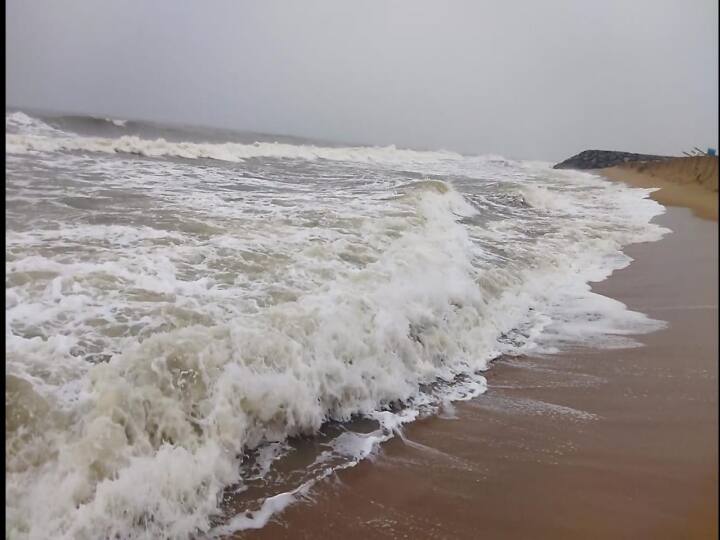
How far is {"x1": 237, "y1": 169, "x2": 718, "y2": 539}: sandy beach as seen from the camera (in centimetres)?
229

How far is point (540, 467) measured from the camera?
279 centimetres

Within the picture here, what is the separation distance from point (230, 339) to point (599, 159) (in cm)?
4735

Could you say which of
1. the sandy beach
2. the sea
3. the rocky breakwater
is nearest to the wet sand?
the sandy beach

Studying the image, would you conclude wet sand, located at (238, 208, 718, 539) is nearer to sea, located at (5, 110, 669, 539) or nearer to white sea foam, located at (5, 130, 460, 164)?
sea, located at (5, 110, 669, 539)

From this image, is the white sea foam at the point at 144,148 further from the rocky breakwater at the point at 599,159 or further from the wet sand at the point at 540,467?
the rocky breakwater at the point at 599,159

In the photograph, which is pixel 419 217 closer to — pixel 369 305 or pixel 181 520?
pixel 369 305

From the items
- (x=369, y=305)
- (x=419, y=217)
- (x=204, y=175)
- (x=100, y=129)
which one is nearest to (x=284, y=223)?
(x=419, y=217)

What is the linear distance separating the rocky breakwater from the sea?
40346 millimetres

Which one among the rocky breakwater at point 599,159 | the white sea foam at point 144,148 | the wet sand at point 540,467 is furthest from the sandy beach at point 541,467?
the rocky breakwater at point 599,159

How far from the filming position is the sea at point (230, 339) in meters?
2.41

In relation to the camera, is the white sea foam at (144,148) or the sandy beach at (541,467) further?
the white sea foam at (144,148)

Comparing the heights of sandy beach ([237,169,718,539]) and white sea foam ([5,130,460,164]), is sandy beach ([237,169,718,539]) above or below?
below

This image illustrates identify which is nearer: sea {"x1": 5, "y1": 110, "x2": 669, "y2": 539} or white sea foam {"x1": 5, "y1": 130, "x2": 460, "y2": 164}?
sea {"x1": 5, "y1": 110, "x2": 669, "y2": 539}

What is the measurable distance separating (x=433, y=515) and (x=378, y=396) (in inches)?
46.0
